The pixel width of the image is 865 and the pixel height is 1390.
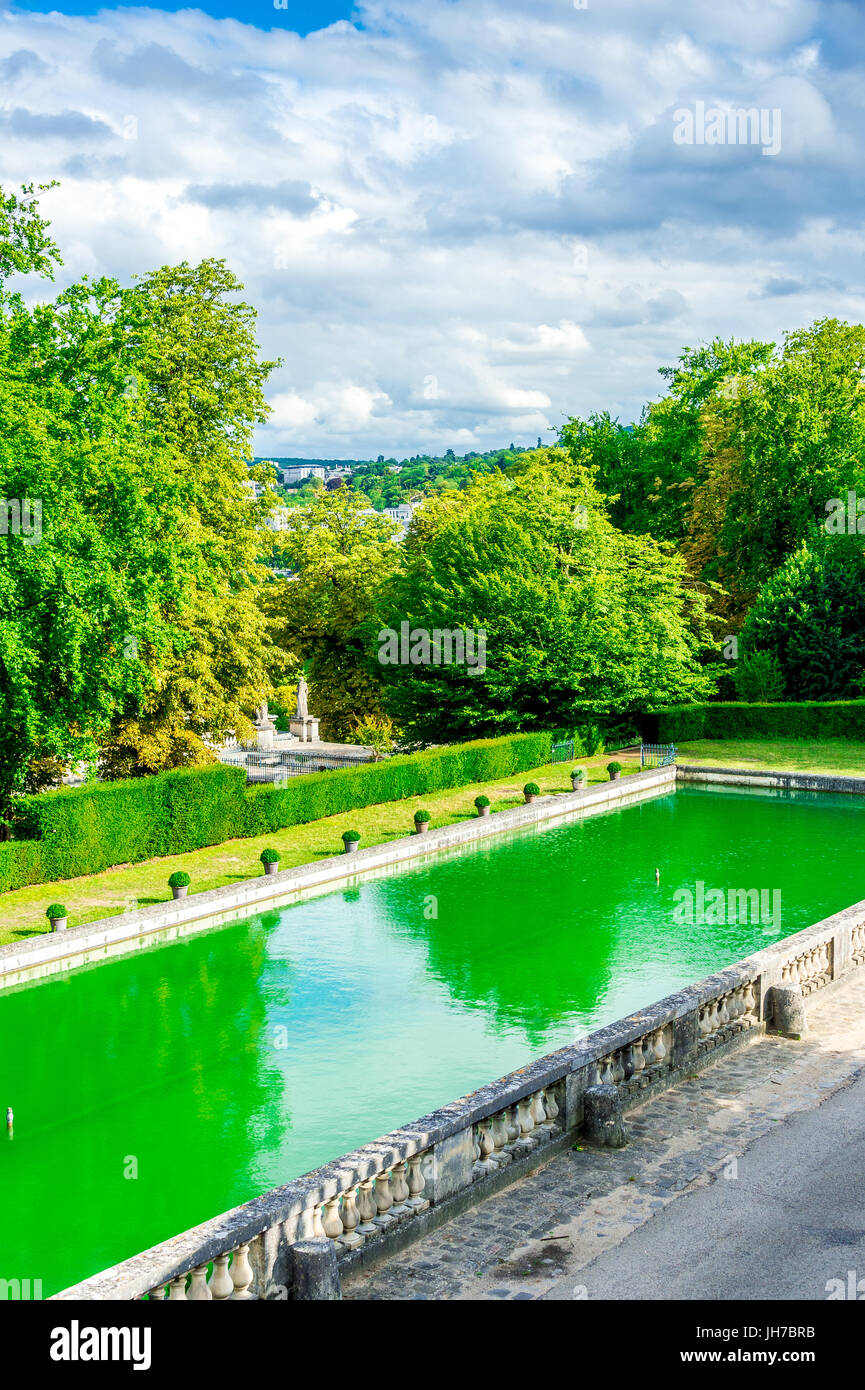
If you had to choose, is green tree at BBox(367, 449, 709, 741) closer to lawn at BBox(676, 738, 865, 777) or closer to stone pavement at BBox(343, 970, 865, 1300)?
lawn at BBox(676, 738, 865, 777)

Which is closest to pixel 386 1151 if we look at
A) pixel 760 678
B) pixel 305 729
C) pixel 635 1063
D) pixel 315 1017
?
pixel 635 1063

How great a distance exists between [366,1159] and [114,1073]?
8.55 metres

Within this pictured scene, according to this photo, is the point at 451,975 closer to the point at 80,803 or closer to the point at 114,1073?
the point at 114,1073

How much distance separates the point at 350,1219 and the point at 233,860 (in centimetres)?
1976

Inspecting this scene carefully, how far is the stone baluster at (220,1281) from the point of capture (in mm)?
8586

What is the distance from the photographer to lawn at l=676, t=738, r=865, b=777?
139 ft

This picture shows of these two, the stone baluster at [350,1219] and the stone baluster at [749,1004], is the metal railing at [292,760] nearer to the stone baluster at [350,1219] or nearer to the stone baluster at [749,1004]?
the stone baluster at [749,1004]

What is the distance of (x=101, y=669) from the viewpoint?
2594cm

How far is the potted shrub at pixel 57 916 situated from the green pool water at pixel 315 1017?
3.98 feet

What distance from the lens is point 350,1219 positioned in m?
9.83

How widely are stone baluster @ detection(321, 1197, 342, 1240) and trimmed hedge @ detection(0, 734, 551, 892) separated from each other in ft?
58.3

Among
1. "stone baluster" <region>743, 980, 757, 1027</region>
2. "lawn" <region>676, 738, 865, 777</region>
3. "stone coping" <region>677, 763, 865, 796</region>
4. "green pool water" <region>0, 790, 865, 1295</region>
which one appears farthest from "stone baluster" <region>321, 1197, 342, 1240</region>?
"lawn" <region>676, 738, 865, 777</region>

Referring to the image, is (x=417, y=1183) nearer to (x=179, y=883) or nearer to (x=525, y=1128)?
(x=525, y=1128)

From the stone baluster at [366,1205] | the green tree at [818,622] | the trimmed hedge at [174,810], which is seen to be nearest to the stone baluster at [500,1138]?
the stone baluster at [366,1205]
